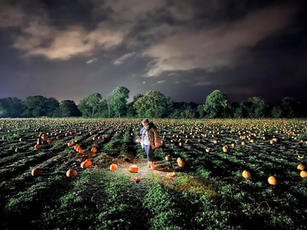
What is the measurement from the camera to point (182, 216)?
5.91 metres

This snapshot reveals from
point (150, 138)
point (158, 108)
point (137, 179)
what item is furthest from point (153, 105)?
point (137, 179)

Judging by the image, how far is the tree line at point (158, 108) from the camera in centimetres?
7825

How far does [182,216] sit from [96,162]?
25.5ft

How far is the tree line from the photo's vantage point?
78250 mm

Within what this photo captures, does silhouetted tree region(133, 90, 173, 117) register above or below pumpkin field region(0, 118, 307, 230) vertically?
above

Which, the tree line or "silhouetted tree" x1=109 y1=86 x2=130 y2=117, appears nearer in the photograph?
the tree line

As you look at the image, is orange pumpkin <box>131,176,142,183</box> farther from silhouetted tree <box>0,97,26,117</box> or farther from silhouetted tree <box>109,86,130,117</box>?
silhouetted tree <box>0,97,26,117</box>

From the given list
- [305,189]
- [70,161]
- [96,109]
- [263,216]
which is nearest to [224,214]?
[263,216]

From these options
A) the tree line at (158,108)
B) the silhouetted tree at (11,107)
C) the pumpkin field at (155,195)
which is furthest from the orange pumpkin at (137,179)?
the silhouetted tree at (11,107)

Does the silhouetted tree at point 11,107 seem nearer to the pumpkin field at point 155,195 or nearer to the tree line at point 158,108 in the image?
the tree line at point 158,108

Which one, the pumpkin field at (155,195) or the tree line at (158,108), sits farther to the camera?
the tree line at (158,108)

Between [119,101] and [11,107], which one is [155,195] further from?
[11,107]

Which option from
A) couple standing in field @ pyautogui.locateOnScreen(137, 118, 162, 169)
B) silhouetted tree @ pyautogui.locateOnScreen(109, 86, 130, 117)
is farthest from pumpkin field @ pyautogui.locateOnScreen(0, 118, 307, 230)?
silhouetted tree @ pyautogui.locateOnScreen(109, 86, 130, 117)

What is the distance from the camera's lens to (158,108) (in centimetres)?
8281
